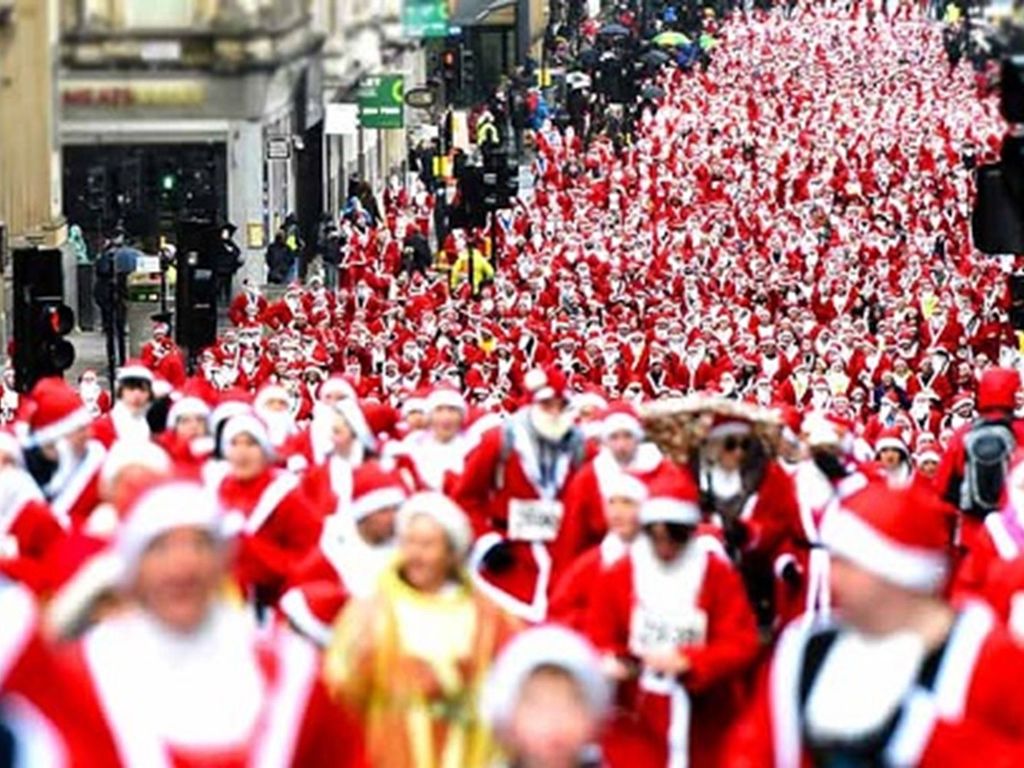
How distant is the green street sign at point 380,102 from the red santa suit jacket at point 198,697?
1658 inches

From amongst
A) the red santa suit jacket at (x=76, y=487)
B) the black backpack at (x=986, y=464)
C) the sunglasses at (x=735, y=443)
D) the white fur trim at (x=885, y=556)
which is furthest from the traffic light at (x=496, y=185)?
the white fur trim at (x=885, y=556)

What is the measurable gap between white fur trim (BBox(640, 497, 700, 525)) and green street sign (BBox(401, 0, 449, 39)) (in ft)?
148

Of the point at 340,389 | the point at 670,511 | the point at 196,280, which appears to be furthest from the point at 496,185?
the point at 670,511

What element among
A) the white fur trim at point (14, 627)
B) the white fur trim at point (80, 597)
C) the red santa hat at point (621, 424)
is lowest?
the red santa hat at point (621, 424)

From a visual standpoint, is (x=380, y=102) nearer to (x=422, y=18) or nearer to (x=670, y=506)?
(x=422, y=18)

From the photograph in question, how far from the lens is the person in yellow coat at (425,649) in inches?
385

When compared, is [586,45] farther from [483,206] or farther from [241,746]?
[241,746]

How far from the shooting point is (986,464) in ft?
56.0

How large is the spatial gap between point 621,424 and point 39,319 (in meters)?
9.28

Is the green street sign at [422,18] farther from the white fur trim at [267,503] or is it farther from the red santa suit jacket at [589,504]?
the white fur trim at [267,503]

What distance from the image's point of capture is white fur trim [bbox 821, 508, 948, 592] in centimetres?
805

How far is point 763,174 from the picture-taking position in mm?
59562

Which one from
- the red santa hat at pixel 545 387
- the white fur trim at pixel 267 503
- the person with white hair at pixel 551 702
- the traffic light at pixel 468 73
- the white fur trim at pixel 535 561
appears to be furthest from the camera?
the traffic light at pixel 468 73

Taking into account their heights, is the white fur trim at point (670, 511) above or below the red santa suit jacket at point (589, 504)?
above
